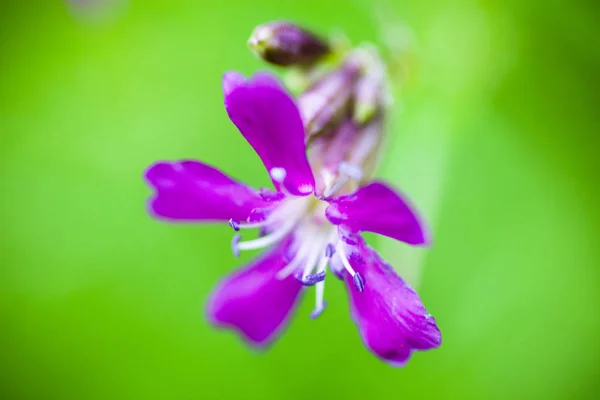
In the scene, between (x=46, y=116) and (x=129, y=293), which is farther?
(x=46, y=116)

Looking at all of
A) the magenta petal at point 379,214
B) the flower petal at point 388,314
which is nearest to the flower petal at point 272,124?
the magenta petal at point 379,214

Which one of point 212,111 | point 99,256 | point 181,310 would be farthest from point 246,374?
point 212,111

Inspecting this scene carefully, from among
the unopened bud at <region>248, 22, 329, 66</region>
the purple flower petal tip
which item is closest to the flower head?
the purple flower petal tip

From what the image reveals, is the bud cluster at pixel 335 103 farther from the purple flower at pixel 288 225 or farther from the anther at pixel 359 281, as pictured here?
the anther at pixel 359 281

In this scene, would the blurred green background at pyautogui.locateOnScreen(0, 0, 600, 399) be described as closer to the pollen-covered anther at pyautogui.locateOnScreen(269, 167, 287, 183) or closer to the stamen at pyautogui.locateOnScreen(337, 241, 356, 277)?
the stamen at pyautogui.locateOnScreen(337, 241, 356, 277)

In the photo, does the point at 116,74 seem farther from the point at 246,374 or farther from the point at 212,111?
the point at 246,374

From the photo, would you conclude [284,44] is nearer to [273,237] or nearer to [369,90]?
[369,90]
